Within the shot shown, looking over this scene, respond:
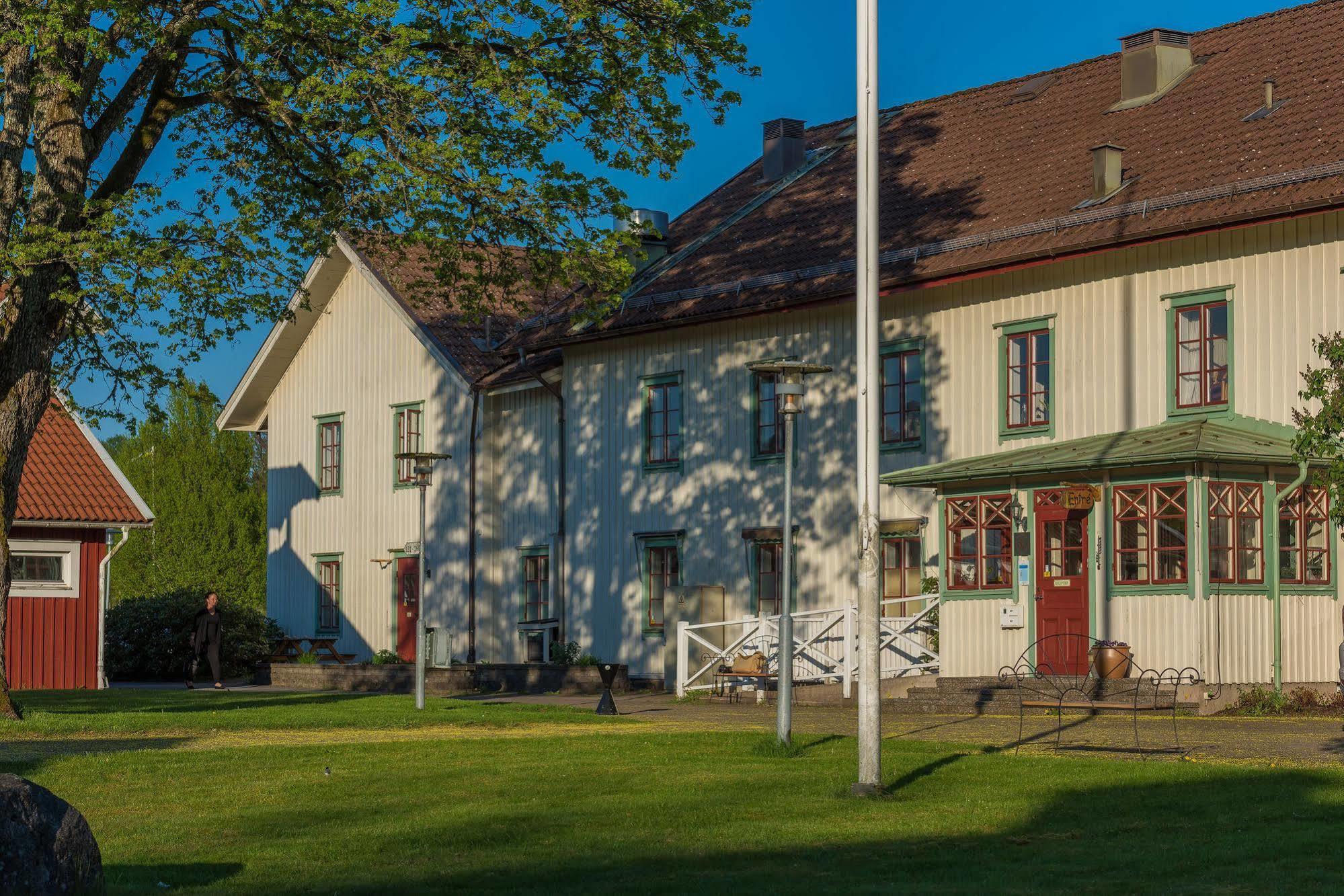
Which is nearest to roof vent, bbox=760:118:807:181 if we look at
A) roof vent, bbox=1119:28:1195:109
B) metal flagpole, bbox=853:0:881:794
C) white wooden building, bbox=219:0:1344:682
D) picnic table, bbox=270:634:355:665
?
white wooden building, bbox=219:0:1344:682

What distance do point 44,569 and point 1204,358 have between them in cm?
1979

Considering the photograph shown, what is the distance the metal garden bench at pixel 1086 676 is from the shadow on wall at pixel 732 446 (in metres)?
4.09

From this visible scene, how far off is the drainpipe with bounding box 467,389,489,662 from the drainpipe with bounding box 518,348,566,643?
180 centimetres

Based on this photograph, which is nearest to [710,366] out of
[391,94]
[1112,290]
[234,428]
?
[1112,290]

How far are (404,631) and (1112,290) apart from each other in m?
17.4

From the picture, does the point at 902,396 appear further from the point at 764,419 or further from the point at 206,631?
the point at 206,631

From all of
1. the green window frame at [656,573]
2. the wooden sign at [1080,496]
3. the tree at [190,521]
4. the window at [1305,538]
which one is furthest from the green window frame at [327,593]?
the tree at [190,521]

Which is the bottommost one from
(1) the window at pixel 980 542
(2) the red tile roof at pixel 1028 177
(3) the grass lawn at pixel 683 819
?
(3) the grass lawn at pixel 683 819

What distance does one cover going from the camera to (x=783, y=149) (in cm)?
3459

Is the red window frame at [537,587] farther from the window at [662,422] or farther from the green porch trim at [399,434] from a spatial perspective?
the green porch trim at [399,434]

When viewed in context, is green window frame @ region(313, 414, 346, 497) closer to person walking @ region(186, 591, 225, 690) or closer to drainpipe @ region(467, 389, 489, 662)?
drainpipe @ region(467, 389, 489, 662)

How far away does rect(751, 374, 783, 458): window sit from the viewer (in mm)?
29906

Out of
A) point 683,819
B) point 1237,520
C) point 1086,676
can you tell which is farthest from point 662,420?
point 683,819

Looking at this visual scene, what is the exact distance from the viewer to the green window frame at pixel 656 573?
31734 mm
